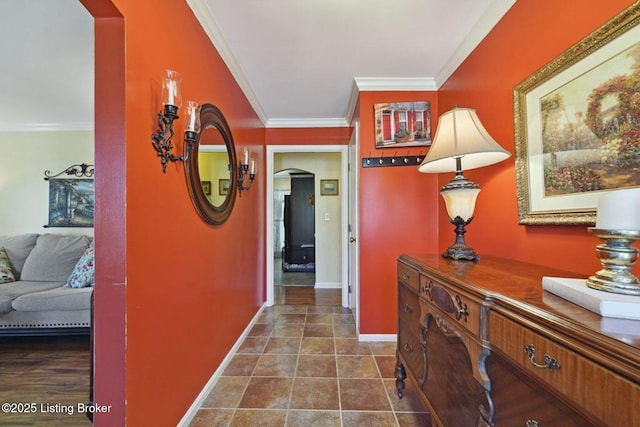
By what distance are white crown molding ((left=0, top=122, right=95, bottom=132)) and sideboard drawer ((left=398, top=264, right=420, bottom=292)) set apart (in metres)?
4.17

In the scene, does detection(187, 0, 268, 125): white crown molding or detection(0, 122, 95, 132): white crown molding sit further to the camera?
detection(0, 122, 95, 132): white crown molding

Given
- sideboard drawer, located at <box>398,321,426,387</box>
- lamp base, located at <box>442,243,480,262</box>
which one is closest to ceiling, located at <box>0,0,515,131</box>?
lamp base, located at <box>442,243,480,262</box>

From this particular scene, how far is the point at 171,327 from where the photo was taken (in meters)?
1.31

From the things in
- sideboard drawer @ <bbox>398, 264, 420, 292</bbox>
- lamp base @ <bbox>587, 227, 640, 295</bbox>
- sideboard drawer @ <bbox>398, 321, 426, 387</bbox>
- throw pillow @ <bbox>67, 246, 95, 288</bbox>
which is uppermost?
lamp base @ <bbox>587, 227, 640, 295</bbox>

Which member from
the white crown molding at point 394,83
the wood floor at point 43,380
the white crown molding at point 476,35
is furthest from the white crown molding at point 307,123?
the wood floor at point 43,380

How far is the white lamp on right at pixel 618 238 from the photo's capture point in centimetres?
60

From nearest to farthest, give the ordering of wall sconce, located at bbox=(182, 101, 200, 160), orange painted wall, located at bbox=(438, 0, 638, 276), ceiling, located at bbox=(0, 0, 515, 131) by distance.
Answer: orange painted wall, located at bbox=(438, 0, 638, 276)
wall sconce, located at bbox=(182, 101, 200, 160)
ceiling, located at bbox=(0, 0, 515, 131)

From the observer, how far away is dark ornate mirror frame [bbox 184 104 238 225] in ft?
4.88

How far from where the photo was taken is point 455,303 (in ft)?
3.22

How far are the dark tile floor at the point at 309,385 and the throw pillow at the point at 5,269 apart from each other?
2611 mm

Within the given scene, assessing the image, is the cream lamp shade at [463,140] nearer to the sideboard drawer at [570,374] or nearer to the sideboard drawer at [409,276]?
the sideboard drawer at [409,276]

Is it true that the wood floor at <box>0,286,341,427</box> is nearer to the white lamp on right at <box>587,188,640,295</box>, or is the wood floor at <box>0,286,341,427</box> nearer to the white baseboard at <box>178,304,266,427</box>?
the white baseboard at <box>178,304,266,427</box>

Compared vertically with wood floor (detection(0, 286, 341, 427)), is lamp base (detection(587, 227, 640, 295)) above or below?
above

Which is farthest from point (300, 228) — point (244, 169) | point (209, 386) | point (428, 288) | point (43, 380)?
point (428, 288)
